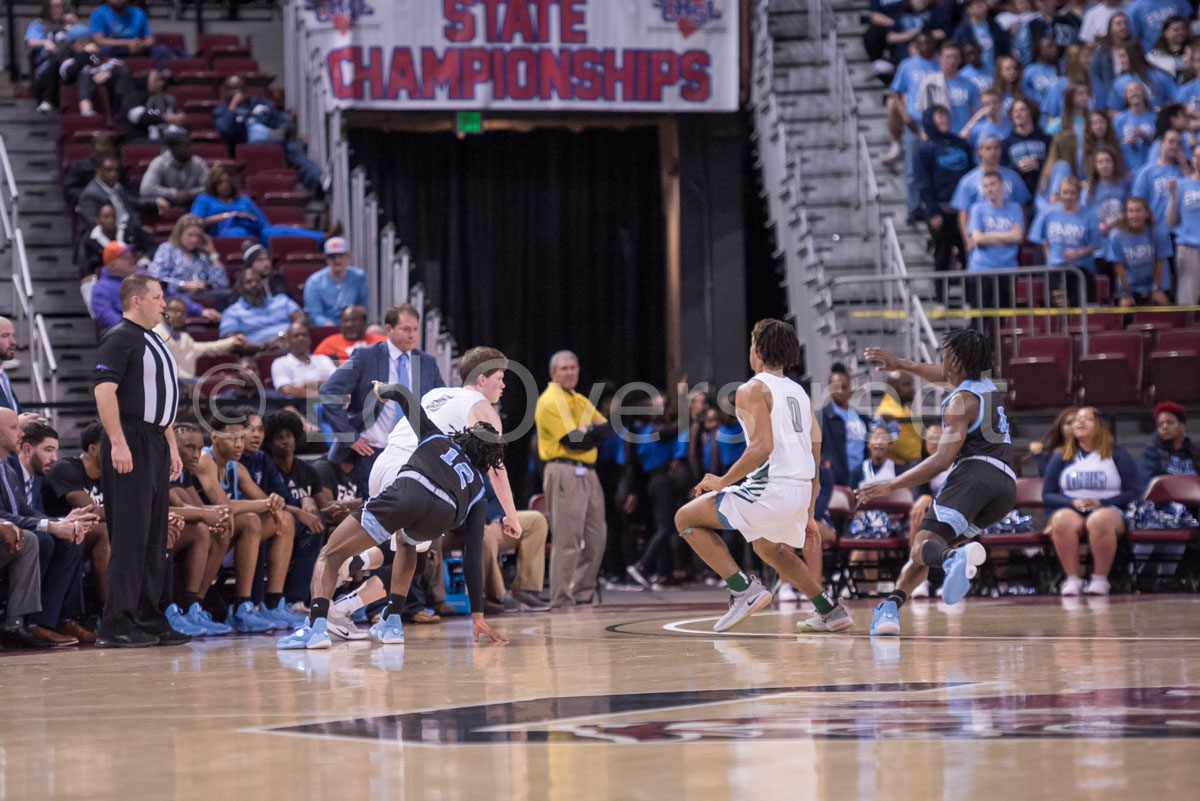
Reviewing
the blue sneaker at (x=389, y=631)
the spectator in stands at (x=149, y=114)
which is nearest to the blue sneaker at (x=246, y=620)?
the blue sneaker at (x=389, y=631)

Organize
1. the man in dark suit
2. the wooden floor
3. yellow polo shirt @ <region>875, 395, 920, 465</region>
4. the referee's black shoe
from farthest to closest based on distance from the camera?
yellow polo shirt @ <region>875, 395, 920, 465</region>, the man in dark suit, the referee's black shoe, the wooden floor

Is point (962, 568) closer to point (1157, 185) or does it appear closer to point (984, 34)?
point (1157, 185)

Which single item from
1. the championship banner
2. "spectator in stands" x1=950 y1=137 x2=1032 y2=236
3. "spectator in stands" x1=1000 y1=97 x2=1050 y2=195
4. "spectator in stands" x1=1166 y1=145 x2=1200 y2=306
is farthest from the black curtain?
"spectator in stands" x1=1166 y1=145 x2=1200 y2=306

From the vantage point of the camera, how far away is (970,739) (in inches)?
164

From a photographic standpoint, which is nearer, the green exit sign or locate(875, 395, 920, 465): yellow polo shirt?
locate(875, 395, 920, 465): yellow polo shirt

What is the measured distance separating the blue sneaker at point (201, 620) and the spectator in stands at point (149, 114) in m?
6.88

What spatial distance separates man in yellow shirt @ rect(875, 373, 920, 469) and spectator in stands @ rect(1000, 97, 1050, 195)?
3091 mm

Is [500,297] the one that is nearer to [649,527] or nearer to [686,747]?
[649,527]

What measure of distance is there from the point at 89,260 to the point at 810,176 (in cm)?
736

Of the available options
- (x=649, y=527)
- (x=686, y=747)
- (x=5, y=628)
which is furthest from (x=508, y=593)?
(x=686, y=747)

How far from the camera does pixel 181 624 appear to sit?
363 inches

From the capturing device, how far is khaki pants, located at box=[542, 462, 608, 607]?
1150cm

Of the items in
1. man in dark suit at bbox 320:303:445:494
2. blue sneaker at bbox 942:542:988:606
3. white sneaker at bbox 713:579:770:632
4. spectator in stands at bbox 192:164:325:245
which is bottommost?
white sneaker at bbox 713:579:770:632

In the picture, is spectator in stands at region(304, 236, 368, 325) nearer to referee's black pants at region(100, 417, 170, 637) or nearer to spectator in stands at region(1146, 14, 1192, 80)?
referee's black pants at region(100, 417, 170, 637)
